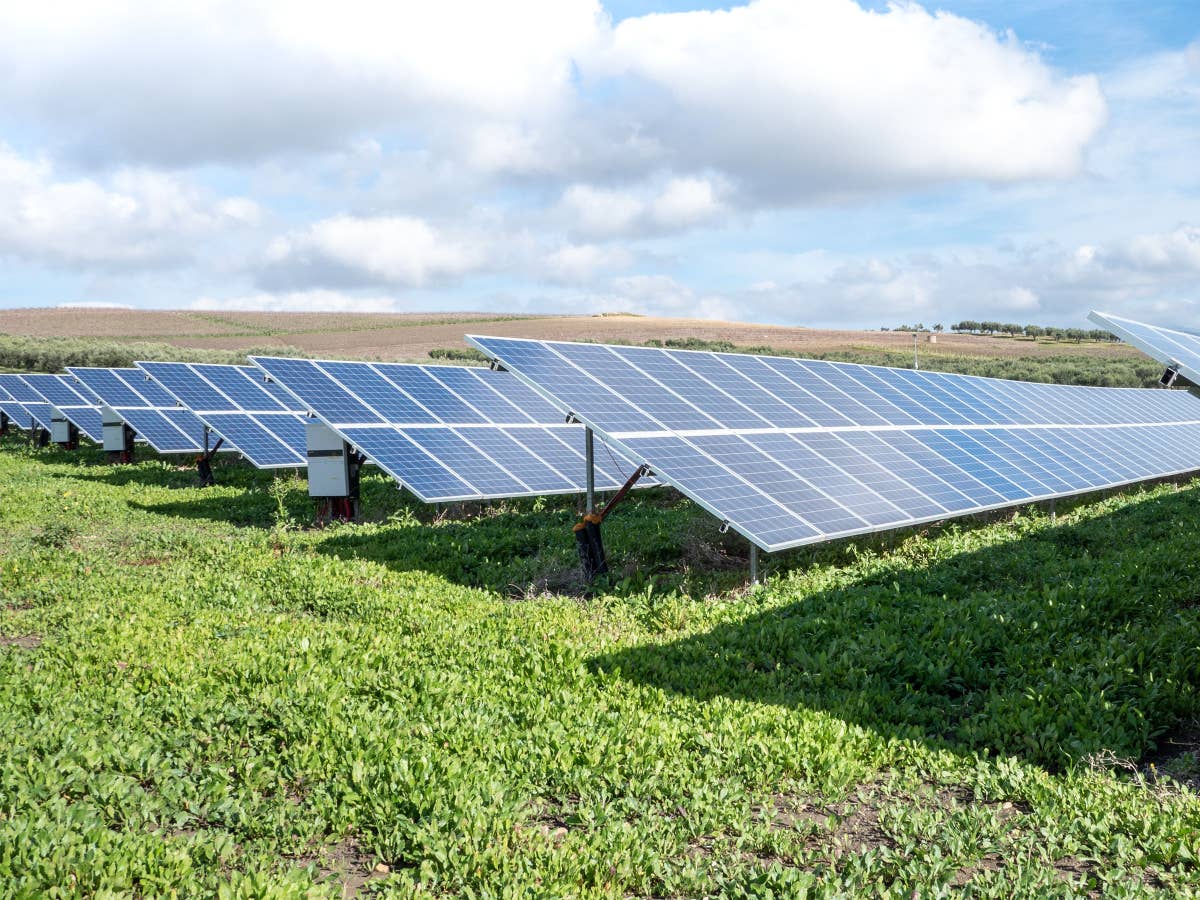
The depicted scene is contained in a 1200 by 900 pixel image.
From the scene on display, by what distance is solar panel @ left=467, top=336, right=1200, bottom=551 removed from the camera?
1085cm

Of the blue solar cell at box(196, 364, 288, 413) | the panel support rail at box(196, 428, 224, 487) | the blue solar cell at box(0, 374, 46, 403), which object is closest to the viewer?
the panel support rail at box(196, 428, 224, 487)

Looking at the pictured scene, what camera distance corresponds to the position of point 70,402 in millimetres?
33094

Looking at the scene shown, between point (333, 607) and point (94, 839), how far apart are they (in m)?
5.26

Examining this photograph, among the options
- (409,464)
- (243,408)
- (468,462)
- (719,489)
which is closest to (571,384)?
(719,489)

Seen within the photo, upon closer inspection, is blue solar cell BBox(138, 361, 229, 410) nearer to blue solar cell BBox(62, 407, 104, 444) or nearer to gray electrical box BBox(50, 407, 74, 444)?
blue solar cell BBox(62, 407, 104, 444)

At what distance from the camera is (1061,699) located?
6.97 m

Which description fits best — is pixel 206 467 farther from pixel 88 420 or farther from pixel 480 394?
Result: pixel 88 420

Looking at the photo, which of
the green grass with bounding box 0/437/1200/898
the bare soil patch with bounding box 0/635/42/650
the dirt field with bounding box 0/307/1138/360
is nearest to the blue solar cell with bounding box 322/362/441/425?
the green grass with bounding box 0/437/1200/898

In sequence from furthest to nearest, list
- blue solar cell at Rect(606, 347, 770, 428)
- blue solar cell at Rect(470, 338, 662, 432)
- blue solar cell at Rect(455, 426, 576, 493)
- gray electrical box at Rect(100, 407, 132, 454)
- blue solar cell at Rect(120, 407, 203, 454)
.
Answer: gray electrical box at Rect(100, 407, 132, 454), blue solar cell at Rect(120, 407, 203, 454), blue solar cell at Rect(455, 426, 576, 493), blue solar cell at Rect(606, 347, 770, 428), blue solar cell at Rect(470, 338, 662, 432)

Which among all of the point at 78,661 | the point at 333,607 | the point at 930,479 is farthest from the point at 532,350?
the point at 78,661

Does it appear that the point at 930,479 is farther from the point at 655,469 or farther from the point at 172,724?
the point at 172,724

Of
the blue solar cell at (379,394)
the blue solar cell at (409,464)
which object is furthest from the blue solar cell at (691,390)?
the blue solar cell at (379,394)

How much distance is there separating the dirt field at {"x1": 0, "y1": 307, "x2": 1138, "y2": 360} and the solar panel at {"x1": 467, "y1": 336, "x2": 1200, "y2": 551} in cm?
4946

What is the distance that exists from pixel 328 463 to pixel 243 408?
27.2 feet
